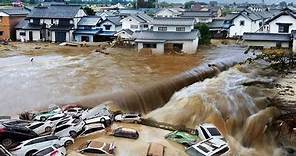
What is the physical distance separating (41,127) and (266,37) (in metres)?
23.5

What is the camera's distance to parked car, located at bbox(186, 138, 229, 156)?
497 inches

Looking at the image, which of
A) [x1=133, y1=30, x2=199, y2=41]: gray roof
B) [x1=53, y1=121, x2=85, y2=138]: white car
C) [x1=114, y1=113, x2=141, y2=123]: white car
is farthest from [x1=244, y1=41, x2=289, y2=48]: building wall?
[x1=53, y1=121, x2=85, y2=138]: white car

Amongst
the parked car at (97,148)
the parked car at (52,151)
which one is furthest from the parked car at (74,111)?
the parked car at (52,151)

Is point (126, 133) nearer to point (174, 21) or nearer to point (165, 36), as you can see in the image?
point (165, 36)

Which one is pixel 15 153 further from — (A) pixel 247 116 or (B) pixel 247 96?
(B) pixel 247 96

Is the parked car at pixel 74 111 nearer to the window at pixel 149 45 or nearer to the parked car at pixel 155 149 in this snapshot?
the parked car at pixel 155 149

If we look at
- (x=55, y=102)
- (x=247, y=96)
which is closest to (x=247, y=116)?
(x=247, y=96)

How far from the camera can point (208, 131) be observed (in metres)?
14.2

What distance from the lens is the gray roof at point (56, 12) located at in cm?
3769

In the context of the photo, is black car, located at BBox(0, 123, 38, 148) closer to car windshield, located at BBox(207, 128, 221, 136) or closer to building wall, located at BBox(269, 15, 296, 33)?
car windshield, located at BBox(207, 128, 221, 136)

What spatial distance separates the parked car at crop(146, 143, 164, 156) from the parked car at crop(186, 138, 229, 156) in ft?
2.92

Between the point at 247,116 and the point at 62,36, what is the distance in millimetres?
24739

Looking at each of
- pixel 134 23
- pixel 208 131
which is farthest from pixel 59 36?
pixel 208 131

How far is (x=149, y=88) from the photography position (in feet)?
62.7
